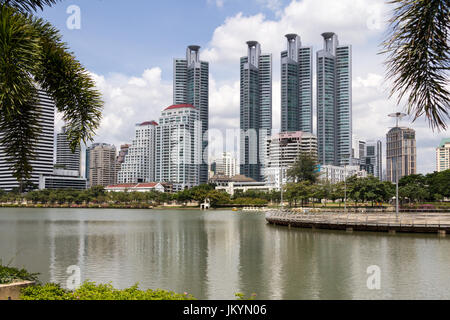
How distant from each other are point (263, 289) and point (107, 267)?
12353mm

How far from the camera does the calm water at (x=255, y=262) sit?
2378cm

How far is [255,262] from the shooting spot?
32688 millimetres

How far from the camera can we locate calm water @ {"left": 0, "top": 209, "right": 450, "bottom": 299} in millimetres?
23783

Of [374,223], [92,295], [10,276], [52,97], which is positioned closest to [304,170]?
[374,223]

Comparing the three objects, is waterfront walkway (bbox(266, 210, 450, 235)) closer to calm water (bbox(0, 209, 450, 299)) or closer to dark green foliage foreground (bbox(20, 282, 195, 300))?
calm water (bbox(0, 209, 450, 299))

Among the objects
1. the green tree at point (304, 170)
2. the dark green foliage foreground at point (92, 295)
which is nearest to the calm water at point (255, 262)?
the dark green foliage foreground at point (92, 295)

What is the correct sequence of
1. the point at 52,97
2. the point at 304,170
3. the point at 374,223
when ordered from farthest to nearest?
the point at 304,170, the point at 374,223, the point at 52,97

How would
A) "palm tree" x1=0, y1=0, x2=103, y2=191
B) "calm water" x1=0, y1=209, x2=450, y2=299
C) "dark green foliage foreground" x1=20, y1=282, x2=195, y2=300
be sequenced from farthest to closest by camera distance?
"calm water" x1=0, y1=209, x2=450, y2=299, "palm tree" x1=0, y1=0, x2=103, y2=191, "dark green foliage foreground" x1=20, y1=282, x2=195, y2=300

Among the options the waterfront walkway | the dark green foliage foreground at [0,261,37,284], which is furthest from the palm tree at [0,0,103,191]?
the waterfront walkway

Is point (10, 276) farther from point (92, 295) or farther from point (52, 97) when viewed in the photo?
point (52, 97)

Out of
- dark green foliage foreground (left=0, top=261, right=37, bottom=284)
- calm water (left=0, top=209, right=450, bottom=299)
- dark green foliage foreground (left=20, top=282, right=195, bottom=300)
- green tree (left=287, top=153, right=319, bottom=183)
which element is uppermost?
green tree (left=287, top=153, right=319, bottom=183)

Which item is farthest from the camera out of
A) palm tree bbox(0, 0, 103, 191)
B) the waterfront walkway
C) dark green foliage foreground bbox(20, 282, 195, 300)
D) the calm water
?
the waterfront walkway

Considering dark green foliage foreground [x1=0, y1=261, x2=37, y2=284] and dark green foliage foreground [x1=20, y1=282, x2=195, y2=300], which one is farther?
dark green foliage foreground [x1=0, y1=261, x2=37, y2=284]
